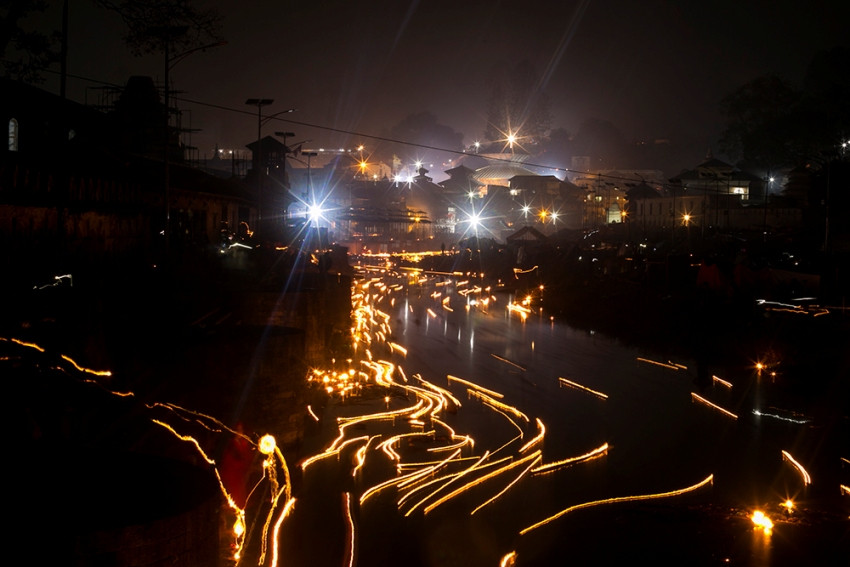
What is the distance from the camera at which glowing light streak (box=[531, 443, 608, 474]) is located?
692 inches

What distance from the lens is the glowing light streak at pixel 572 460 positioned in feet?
57.7

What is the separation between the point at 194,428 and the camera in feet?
47.5

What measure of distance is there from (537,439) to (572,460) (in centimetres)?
152

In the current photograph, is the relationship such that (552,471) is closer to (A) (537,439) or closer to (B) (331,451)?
(A) (537,439)

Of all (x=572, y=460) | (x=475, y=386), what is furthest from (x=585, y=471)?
(x=475, y=386)

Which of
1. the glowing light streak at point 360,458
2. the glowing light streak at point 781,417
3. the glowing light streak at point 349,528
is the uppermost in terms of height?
the glowing light streak at point 781,417

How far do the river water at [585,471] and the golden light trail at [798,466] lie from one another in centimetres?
6

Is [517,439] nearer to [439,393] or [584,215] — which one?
[439,393]

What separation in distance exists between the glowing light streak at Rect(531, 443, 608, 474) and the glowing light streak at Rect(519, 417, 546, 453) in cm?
98

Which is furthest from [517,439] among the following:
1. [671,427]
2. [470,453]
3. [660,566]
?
[660,566]

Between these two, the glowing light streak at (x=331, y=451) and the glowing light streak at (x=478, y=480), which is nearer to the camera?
the glowing light streak at (x=478, y=480)

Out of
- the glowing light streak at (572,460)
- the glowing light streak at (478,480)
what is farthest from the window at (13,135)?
the glowing light streak at (572,460)

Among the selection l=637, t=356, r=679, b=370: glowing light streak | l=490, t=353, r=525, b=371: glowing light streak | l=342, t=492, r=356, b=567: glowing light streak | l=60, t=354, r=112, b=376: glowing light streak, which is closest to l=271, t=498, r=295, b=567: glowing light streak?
l=342, t=492, r=356, b=567: glowing light streak

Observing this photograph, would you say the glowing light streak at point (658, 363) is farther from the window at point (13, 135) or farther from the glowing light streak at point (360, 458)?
the window at point (13, 135)
